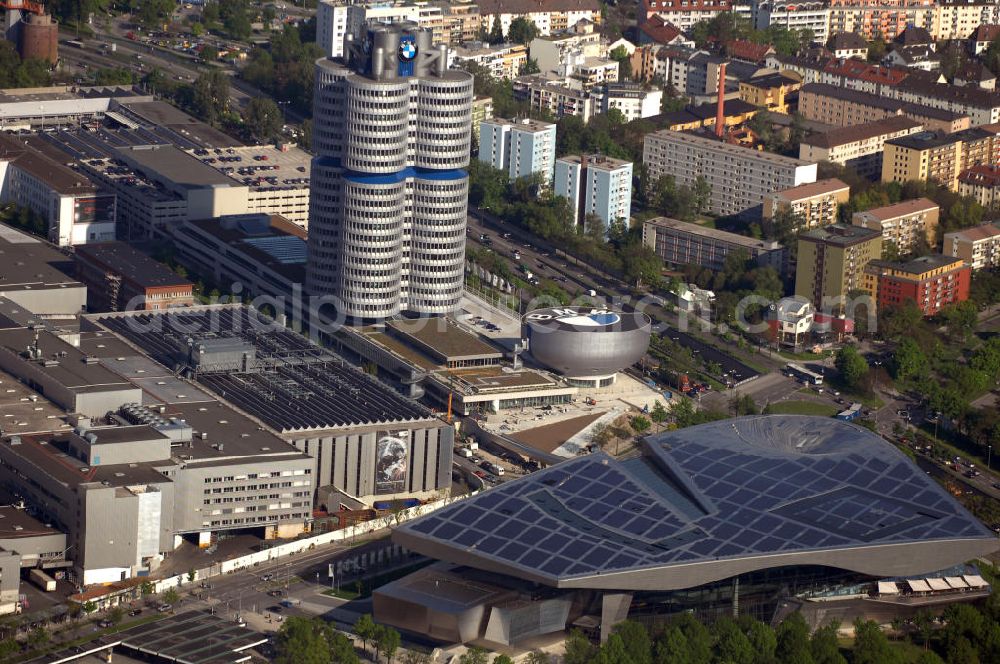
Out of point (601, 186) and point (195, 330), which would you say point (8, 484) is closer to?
point (195, 330)

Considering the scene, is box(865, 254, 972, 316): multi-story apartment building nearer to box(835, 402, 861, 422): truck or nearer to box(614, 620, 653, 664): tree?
box(835, 402, 861, 422): truck

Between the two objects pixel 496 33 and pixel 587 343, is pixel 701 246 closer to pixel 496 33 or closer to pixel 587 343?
pixel 587 343

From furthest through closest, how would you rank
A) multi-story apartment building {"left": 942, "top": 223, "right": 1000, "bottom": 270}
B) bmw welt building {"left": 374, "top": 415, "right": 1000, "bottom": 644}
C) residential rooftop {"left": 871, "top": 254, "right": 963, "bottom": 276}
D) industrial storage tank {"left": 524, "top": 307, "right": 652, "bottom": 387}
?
1. multi-story apartment building {"left": 942, "top": 223, "right": 1000, "bottom": 270}
2. residential rooftop {"left": 871, "top": 254, "right": 963, "bottom": 276}
3. industrial storage tank {"left": 524, "top": 307, "right": 652, "bottom": 387}
4. bmw welt building {"left": 374, "top": 415, "right": 1000, "bottom": 644}

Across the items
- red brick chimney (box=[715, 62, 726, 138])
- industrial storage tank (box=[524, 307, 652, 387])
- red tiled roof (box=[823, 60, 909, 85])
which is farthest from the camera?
red tiled roof (box=[823, 60, 909, 85])

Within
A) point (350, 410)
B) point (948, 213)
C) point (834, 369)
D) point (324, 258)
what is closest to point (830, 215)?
point (948, 213)

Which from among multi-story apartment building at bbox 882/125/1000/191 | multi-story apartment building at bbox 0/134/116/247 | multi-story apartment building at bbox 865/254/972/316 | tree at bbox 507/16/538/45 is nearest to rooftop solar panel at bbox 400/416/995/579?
multi-story apartment building at bbox 865/254/972/316

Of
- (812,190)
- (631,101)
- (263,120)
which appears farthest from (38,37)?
(812,190)

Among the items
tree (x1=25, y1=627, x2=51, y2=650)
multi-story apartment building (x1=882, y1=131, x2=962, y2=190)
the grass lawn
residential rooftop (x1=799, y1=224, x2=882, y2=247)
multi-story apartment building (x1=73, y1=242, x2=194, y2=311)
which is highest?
multi-story apartment building (x1=882, y1=131, x2=962, y2=190)
